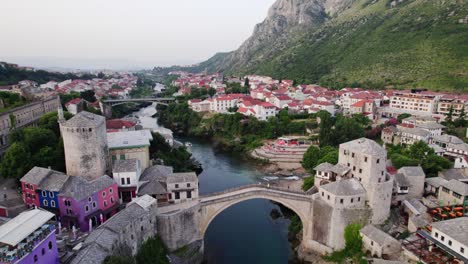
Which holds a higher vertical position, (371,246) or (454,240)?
(454,240)

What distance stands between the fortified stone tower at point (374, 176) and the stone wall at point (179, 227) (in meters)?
12.8

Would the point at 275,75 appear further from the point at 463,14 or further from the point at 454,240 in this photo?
the point at 454,240

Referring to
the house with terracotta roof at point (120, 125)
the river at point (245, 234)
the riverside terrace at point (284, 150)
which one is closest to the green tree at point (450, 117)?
the riverside terrace at point (284, 150)

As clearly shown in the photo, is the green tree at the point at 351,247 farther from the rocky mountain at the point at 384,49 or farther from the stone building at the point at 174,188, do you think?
the rocky mountain at the point at 384,49

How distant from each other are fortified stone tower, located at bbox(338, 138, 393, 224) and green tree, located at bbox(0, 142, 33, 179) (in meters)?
26.7

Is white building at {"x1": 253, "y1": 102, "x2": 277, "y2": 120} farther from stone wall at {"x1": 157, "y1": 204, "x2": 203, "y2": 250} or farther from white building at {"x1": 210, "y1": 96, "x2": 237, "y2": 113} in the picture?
stone wall at {"x1": 157, "y1": 204, "x2": 203, "y2": 250}

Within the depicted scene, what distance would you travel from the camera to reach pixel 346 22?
11294cm

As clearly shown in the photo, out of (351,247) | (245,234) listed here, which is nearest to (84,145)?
(245,234)

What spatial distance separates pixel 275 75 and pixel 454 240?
3640 inches

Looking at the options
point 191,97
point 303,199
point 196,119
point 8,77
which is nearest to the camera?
point 303,199

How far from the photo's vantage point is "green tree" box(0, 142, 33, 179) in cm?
2609

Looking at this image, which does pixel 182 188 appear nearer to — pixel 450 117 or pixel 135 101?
pixel 450 117

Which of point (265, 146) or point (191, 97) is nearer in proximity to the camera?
point (265, 146)

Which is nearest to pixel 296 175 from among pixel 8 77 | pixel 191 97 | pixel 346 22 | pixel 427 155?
pixel 427 155
